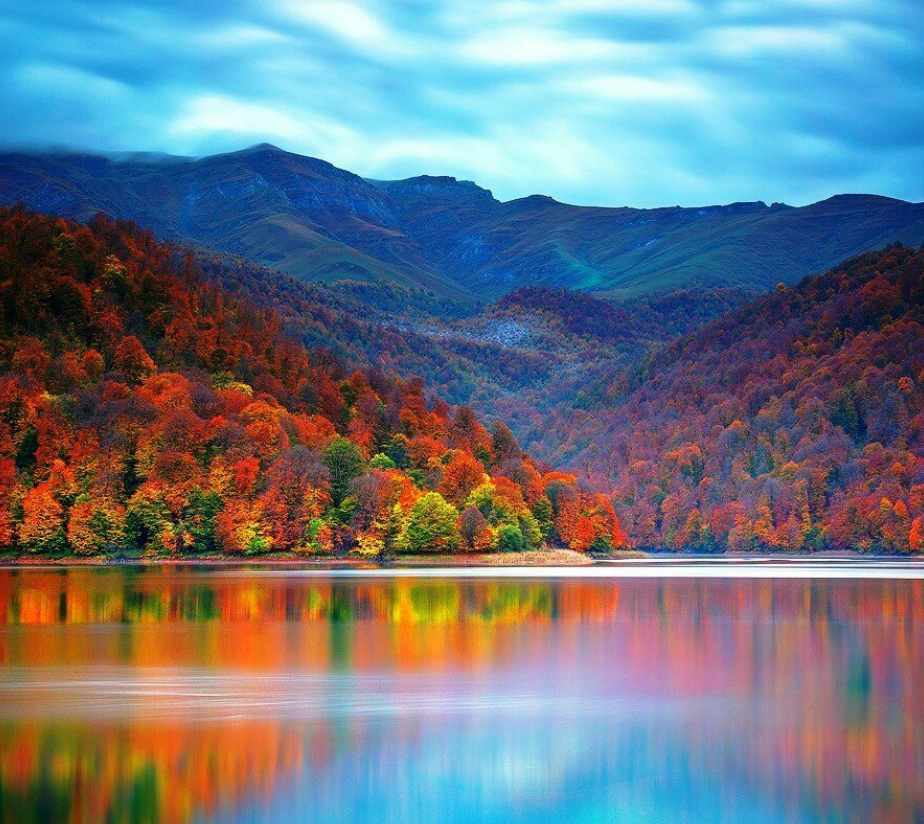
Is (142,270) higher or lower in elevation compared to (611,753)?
higher

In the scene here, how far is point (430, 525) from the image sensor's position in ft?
442

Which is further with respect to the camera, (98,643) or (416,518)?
(416,518)

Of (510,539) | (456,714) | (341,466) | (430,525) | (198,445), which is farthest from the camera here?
(510,539)

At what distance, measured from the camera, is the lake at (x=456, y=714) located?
27688 mm

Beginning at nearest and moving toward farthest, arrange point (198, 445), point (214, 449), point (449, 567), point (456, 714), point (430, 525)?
point (456, 714) → point (430, 525) → point (449, 567) → point (198, 445) → point (214, 449)

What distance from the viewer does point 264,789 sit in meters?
28.3

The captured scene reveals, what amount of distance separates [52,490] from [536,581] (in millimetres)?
51161

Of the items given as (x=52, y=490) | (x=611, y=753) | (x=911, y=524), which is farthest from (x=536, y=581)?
(x=911, y=524)

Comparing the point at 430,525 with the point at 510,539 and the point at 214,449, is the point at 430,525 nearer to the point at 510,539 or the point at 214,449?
the point at 510,539

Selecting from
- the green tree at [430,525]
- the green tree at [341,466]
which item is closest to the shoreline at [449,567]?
the green tree at [430,525]

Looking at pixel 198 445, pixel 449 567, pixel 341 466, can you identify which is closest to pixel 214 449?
pixel 198 445

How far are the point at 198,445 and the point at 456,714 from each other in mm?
104312

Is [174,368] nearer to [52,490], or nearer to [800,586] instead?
[52,490]

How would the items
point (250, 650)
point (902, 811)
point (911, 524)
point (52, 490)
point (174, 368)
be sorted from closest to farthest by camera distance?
1. point (902, 811)
2. point (250, 650)
3. point (52, 490)
4. point (174, 368)
5. point (911, 524)
